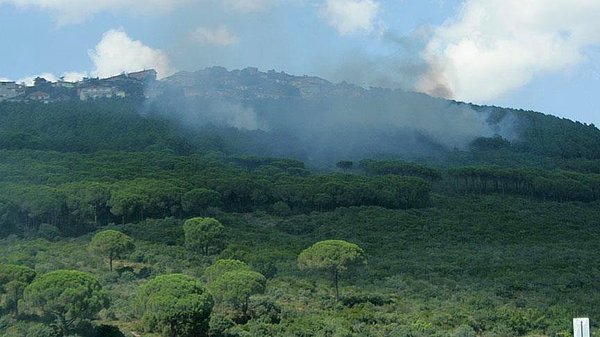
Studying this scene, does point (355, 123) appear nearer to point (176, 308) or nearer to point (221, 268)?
point (221, 268)

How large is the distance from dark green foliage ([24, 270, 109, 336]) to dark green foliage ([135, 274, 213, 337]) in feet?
5.29

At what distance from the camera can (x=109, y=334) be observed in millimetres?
27594

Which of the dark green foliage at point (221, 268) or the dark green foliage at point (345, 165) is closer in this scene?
the dark green foliage at point (221, 268)

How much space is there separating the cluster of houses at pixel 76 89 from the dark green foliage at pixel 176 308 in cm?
10801

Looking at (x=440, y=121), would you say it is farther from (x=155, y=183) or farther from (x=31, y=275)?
(x=31, y=275)

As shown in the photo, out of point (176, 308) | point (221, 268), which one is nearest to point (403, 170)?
point (221, 268)

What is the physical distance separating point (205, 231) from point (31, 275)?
51.6 feet

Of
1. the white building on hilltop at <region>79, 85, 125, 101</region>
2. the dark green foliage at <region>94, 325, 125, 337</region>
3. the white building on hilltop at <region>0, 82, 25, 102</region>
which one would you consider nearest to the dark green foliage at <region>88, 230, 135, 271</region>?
the dark green foliage at <region>94, 325, 125, 337</region>

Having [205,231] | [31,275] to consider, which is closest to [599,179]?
[205,231]

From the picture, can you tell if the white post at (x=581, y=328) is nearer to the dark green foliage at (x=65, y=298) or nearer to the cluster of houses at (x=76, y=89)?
the dark green foliage at (x=65, y=298)

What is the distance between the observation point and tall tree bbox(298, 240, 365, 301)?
36.5 metres

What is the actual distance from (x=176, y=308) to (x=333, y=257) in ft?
33.8

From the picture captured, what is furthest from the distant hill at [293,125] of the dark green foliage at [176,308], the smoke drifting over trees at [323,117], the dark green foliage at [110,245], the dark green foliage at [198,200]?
the dark green foliage at [176,308]

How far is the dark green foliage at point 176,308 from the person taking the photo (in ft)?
91.6
